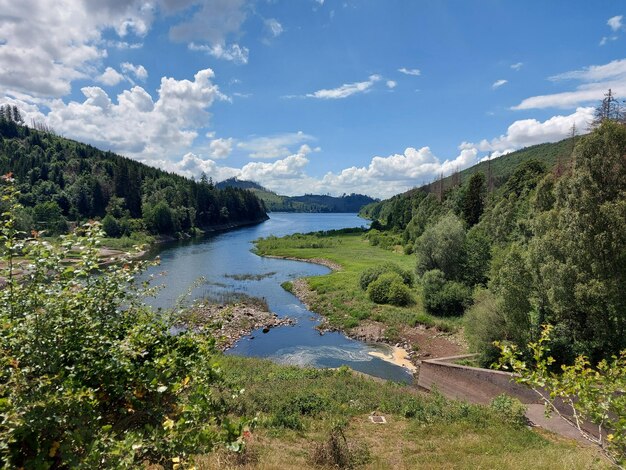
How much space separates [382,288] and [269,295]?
15.1 metres

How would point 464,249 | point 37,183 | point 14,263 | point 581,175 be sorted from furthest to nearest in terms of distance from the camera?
point 37,183 → point 464,249 → point 581,175 → point 14,263

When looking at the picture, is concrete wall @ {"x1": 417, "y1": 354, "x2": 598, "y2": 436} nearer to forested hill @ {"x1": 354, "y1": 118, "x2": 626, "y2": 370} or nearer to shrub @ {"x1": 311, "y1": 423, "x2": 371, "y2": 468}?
forested hill @ {"x1": 354, "y1": 118, "x2": 626, "y2": 370}

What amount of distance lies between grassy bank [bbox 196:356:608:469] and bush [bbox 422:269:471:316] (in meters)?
20.7

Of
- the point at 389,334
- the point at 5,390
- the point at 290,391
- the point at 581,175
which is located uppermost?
the point at 581,175

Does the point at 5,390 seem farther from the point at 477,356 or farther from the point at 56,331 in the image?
the point at 477,356

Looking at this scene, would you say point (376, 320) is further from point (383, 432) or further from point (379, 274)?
point (383, 432)

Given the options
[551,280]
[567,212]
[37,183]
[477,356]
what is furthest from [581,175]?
[37,183]

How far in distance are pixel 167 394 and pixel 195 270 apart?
58.8 metres

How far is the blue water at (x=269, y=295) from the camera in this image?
98.9ft

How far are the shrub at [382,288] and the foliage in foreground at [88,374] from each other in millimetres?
38583

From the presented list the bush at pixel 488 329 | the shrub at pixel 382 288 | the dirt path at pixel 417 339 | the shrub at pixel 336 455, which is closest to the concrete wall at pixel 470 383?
the bush at pixel 488 329

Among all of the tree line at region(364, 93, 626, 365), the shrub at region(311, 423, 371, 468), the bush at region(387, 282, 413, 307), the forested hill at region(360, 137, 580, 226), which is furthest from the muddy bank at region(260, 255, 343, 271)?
the shrub at region(311, 423, 371, 468)

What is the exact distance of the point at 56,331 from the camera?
450 centimetres

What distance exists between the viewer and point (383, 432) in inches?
556
